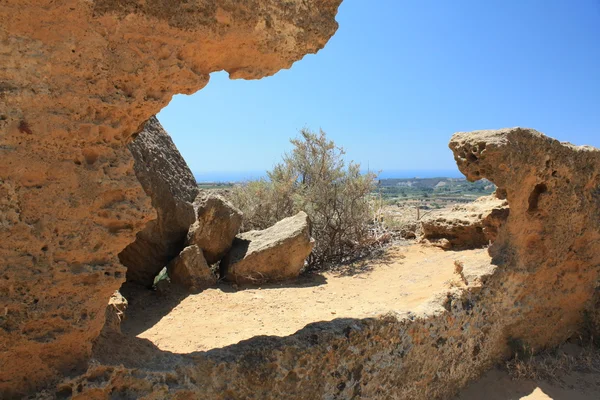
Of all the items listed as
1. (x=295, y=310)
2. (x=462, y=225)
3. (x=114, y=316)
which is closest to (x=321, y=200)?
(x=462, y=225)

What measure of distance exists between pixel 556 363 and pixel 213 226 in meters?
4.53

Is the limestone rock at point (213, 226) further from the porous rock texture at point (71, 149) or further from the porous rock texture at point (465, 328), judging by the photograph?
the porous rock texture at point (71, 149)

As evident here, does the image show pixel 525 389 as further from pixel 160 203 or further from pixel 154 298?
pixel 160 203

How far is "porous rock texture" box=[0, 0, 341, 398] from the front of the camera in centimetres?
253

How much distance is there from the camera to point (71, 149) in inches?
106

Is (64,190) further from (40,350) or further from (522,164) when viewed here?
(522,164)

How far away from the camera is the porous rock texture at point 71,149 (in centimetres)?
253

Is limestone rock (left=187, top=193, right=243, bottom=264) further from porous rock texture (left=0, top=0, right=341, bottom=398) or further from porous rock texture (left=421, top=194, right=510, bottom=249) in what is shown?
porous rock texture (left=421, top=194, right=510, bottom=249)

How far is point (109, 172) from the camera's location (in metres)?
2.83

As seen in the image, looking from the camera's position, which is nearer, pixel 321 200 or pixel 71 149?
pixel 71 149

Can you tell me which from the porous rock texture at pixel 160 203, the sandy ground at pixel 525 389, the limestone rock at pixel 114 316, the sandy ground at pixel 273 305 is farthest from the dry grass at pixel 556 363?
the porous rock texture at pixel 160 203

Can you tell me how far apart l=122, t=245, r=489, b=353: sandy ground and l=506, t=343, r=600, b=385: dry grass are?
Result: 1127 millimetres

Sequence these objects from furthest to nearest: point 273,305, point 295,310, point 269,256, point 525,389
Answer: point 269,256 < point 273,305 < point 295,310 < point 525,389

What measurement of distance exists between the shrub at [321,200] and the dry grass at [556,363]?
4059 millimetres
